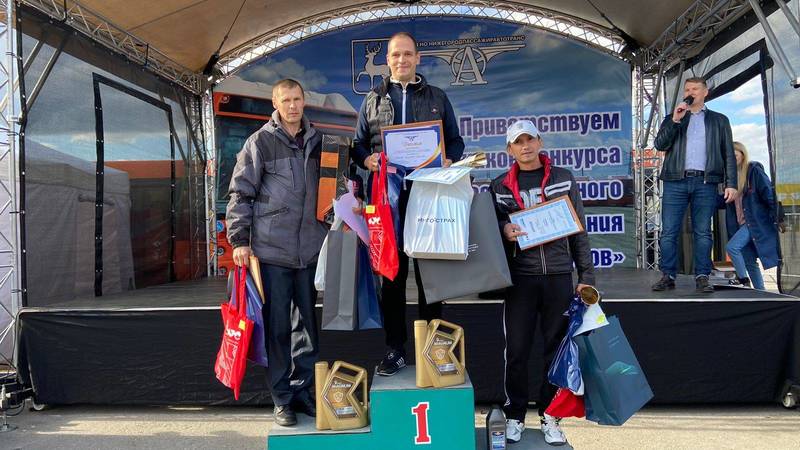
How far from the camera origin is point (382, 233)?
6.71 ft

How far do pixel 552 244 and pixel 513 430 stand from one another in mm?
774

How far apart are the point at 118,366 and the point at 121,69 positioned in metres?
2.98

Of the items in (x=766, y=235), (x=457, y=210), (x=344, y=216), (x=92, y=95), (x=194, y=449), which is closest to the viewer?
(x=457, y=210)

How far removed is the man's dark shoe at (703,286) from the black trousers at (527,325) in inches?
64.8

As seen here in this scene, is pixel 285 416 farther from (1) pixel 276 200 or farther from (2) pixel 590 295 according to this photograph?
(2) pixel 590 295

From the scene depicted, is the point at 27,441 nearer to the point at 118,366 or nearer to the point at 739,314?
the point at 118,366

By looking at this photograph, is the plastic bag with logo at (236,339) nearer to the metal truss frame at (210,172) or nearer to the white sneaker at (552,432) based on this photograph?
the white sneaker at (552,432)

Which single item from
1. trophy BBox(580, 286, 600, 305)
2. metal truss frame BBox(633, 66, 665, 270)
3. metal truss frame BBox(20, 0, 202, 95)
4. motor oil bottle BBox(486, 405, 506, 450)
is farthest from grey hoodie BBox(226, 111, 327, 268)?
metal truss frame BBox(633, 66, 665, 270)

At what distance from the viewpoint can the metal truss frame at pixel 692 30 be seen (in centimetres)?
455

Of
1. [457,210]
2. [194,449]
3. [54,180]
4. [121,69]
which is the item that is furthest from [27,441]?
[121,69]

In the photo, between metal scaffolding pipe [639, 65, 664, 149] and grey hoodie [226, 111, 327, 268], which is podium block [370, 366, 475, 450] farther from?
metal scaffolding pipe [639, 65, 664, 149]

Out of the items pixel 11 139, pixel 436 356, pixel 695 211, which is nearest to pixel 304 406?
pixel 436 356

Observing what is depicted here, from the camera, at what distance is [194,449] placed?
9.31ft

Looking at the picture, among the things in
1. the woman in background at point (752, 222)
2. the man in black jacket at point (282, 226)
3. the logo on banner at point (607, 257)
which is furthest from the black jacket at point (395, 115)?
the logo on banner at point (607, 257)
